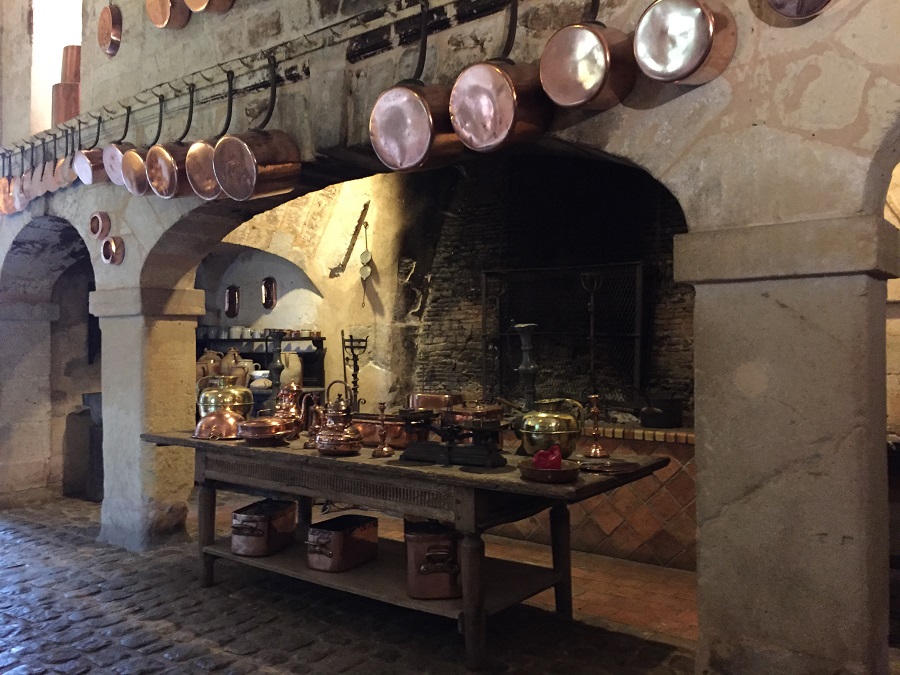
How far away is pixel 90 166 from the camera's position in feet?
16.5

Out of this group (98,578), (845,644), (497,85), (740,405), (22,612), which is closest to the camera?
(845,644)

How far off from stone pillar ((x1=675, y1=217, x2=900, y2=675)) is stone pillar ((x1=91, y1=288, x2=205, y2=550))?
3824 mm

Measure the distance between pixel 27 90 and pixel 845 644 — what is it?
287 inches

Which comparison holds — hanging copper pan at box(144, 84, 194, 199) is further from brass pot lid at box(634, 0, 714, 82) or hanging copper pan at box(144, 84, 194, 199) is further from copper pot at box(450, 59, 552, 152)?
brass pot lid at box(634, 0, 714, 82)

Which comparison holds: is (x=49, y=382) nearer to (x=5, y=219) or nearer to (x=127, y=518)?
(x=5, y=219)

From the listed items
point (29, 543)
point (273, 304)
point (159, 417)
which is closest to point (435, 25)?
point (159, 417)

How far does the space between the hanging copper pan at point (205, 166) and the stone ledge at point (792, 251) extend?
262 cm

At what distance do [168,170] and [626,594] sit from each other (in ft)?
12.2

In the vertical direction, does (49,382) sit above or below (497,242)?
below

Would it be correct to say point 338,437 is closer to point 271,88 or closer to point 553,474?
point 553,474

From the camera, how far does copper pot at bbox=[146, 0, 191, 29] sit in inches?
184

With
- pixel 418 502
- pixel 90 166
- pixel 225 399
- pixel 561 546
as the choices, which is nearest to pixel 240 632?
pixel 418 502

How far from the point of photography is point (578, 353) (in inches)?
252

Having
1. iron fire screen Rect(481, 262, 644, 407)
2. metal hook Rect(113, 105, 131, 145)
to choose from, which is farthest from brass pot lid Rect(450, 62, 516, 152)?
iron fire screen Rect(481, 262, 644, 407)
